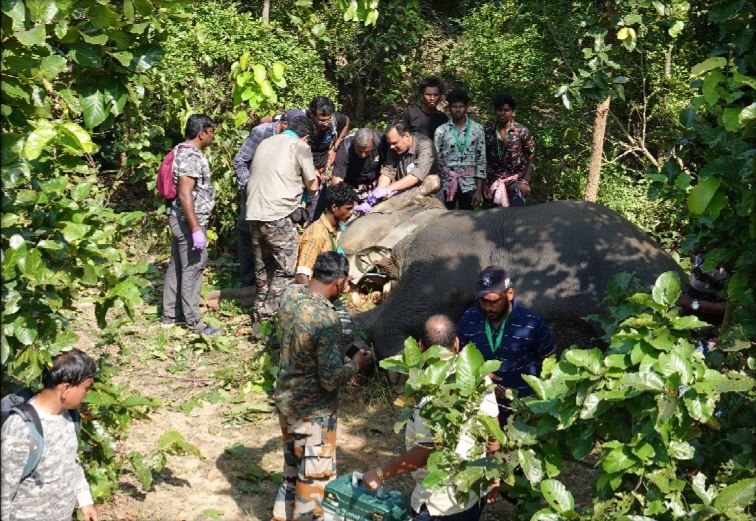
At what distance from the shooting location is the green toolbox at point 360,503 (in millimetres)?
4805

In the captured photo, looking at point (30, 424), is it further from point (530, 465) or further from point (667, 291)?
point (667, 291)

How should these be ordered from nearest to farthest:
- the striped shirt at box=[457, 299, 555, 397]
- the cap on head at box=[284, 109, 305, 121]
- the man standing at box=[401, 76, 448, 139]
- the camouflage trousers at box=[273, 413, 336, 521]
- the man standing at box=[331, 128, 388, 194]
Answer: the camouflage trousers at box=[273, 413, 336, 521] < the striped shirt at box=[457, 299, 555, 397] < the cap on head at box=[284, 109, 305, 121] < the man standing at box=[331, 128, 388, 194] < the man standing at box=[401, 76, 448, 139]

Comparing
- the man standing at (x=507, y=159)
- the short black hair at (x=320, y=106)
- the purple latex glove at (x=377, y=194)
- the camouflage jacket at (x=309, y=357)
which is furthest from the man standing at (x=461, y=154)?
the camouflage jacket at (x=309, y=357)

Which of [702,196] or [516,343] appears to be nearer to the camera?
[702,196]

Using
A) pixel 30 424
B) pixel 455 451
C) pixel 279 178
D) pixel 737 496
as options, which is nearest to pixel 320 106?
pixel 279 178

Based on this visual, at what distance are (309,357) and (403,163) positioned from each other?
15.6 feet

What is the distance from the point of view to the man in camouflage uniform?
5277mm

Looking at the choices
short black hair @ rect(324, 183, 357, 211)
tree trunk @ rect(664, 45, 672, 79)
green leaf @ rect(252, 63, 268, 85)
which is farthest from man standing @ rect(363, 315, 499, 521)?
tree trunk @ rect(664, 45, 672, 79)

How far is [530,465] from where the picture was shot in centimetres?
458

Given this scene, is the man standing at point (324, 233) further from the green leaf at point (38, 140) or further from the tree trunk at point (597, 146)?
the tree trunk at point (597, 146)

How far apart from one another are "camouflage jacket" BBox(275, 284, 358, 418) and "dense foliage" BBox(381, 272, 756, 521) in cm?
73

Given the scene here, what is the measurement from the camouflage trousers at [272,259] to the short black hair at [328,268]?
3153 mm

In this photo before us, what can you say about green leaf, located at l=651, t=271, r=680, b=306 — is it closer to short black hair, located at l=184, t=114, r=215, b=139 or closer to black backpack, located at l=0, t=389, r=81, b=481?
black backpack, located at l=0, t=389, r=81, b=481

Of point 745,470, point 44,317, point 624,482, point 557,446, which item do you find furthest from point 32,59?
point 745,470
